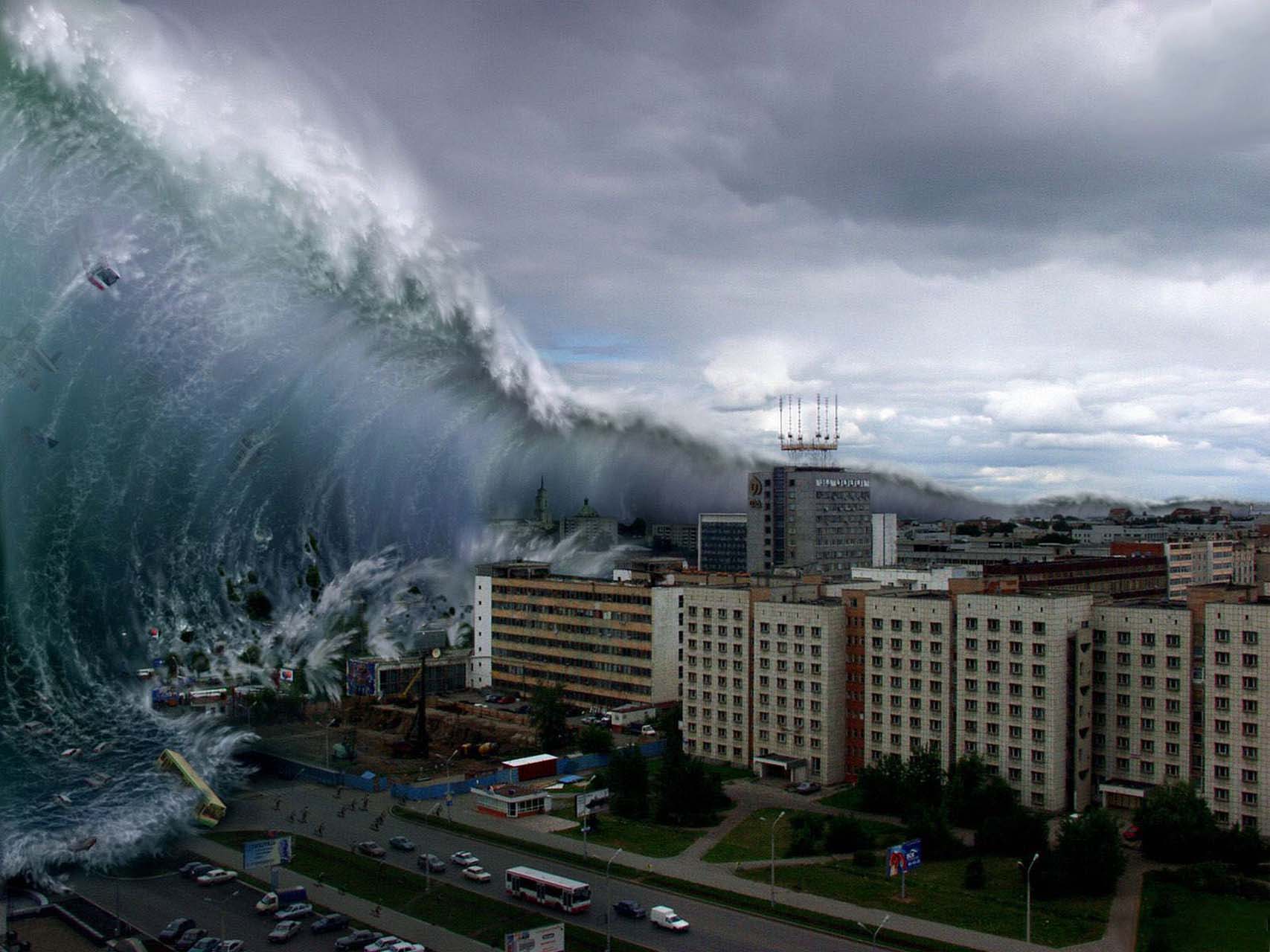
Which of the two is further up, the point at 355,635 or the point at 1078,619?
the point at 1078,619

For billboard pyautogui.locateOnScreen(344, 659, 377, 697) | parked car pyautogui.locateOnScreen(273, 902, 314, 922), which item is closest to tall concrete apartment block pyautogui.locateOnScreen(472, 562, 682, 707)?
billboard pyautogui.locateOnScreen(344, 659, 377, 697)

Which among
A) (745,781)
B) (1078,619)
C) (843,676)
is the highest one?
(1078,619)

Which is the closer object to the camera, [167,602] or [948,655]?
[948,655]

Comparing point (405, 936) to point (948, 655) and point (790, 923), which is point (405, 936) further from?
point (948, 655)

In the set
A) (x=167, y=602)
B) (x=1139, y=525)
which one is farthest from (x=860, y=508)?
(x=167, y=602)

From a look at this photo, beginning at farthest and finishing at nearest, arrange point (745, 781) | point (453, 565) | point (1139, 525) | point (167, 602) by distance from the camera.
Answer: point (1139, 525), point (453, 565), point (167, 602), point (745, 781)

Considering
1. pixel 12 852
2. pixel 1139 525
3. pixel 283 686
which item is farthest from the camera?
pixel 1139 525
